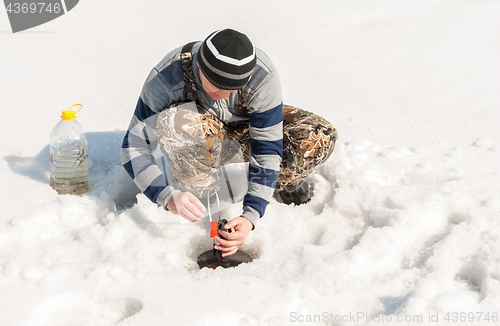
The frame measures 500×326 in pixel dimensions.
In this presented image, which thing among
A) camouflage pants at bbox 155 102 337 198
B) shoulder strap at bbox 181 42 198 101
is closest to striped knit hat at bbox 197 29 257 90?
shoulder strap at bbox 181 42 198 101

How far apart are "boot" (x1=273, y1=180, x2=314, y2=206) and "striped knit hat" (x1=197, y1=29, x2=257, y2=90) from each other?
76cm

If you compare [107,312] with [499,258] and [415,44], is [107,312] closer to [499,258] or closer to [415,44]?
[499,258]

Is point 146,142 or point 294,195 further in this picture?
point 294,195

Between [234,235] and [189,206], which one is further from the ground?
[189,206]

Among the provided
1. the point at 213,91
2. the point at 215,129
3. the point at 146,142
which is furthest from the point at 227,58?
the point at 146,142

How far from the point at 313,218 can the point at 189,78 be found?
0.86 metres

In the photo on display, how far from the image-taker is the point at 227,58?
4.21 ft

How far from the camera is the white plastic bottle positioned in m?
1.88

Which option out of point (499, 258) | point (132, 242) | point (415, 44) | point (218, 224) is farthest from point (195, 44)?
point (415, 44)

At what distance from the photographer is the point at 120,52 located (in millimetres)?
4270

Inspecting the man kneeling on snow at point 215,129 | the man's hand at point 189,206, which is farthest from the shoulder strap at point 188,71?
the man's hand at point 189,206

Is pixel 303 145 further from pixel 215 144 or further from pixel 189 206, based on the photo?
pixel 189 206

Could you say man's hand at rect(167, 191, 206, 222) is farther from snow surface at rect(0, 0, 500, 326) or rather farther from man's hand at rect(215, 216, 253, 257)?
snow surface at rect(0, 0, 500, 326)

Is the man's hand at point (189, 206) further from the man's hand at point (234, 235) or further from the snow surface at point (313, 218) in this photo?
the snow surface at point (313, 218)
